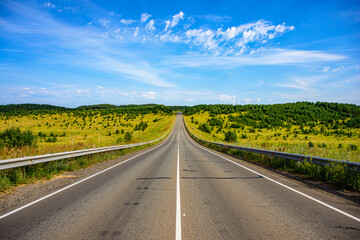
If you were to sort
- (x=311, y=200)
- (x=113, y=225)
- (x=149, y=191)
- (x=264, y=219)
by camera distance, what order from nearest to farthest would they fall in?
(x=113, y=225), (x=264, y=219), (x=311, y=200), (x=149, y=191)

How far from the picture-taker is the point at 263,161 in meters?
13.5

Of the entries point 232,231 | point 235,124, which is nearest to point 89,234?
point 232,231

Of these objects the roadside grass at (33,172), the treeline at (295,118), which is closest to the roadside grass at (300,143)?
the roadside grass at (33,172)

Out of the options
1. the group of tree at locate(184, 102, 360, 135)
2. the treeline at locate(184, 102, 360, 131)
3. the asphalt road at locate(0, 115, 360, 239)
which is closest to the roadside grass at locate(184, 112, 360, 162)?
the asphalt road at locate(0, 115, 360, 239)

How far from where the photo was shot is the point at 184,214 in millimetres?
4758

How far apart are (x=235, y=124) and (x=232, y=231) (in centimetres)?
8876

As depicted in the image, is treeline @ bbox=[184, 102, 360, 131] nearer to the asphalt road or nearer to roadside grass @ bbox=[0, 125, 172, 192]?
roadside grass @ bbox=[0, 125, 172, 192]

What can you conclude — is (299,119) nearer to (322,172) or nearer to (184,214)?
(322,172)

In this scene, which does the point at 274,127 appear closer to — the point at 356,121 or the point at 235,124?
the point at 235,124

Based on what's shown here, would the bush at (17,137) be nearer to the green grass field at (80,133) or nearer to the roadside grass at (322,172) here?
the green grass field at (80,133)

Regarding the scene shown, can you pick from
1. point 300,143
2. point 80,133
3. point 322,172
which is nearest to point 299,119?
point 300,143

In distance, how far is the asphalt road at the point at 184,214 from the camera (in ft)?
12.5

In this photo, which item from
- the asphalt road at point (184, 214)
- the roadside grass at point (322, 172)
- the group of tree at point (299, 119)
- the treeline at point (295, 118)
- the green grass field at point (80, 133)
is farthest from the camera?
the treeline at point (295, 118)

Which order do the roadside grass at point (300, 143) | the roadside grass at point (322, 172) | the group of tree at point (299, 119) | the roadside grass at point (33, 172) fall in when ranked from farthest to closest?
the group of tree at point (299, 119) < the roadside grass at point (300, 143) < the roadside grass at point (33, 172) < the roadside grass at point (322, 172)
